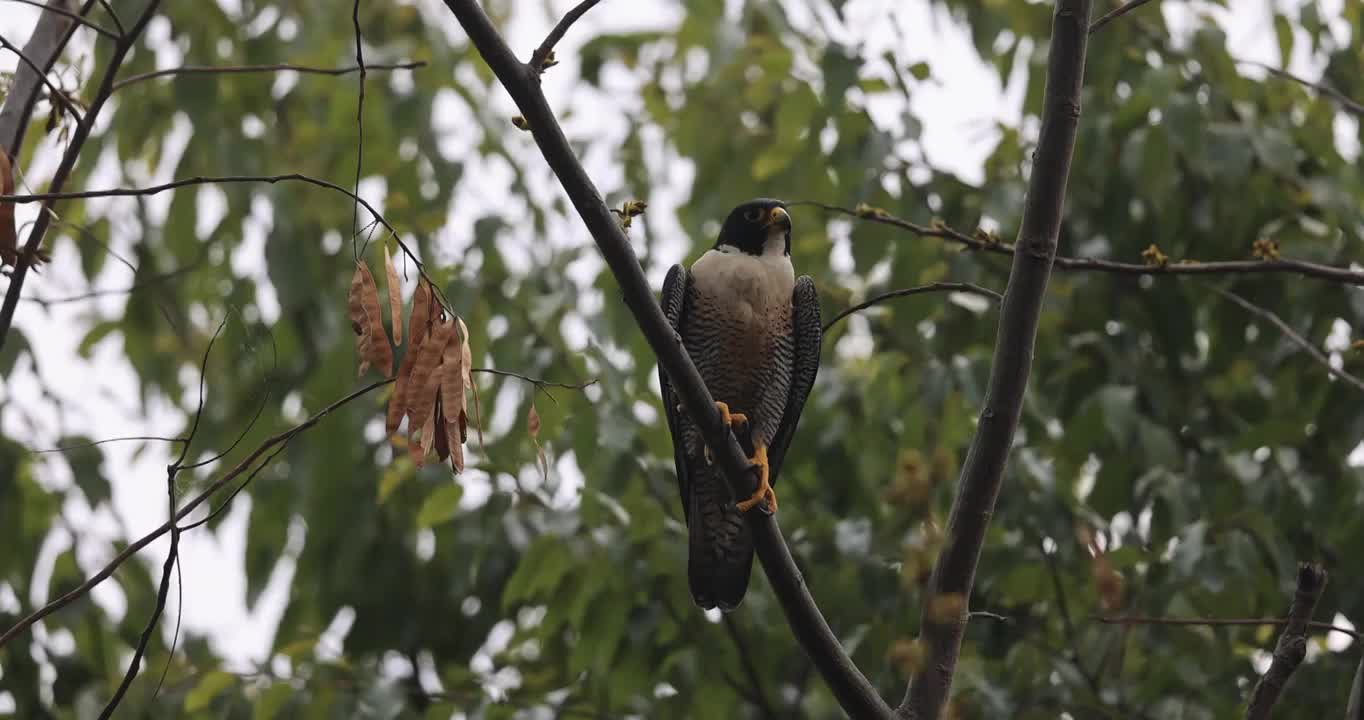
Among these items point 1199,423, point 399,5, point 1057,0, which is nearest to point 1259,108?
point 1199,423

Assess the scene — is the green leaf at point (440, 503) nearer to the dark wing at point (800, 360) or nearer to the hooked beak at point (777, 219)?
the dark wing at point (800, 360)

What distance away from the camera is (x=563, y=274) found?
186 inches

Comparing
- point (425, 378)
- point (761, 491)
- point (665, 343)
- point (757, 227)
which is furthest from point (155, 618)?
point (757, 227)

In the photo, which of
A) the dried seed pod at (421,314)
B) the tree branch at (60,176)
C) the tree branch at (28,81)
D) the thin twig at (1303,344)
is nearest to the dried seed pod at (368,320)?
the dried seed pod at (421,314)

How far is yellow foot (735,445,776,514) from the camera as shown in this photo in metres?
2.85

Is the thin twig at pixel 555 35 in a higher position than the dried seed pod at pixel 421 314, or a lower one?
higher

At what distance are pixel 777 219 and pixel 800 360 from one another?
48 cm

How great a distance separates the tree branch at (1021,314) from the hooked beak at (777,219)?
7.09ft

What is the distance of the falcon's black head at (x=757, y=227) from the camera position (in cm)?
474

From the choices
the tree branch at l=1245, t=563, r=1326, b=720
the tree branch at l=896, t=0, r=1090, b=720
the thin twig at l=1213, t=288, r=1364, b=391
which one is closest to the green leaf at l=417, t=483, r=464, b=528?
the tree branch at l=896, t=0, r=1090, b=720

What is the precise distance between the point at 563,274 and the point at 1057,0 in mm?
2437

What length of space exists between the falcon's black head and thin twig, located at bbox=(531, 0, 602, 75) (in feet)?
7.80

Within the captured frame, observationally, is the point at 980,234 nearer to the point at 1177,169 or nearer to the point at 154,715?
the point at 1177,169

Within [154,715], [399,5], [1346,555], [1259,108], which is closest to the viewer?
[1346,555]
